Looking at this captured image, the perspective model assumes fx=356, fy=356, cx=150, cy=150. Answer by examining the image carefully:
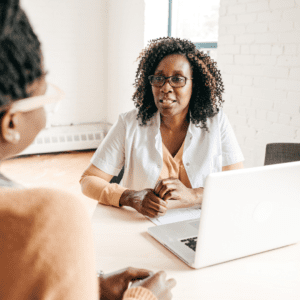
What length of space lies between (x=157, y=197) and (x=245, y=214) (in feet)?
1.44

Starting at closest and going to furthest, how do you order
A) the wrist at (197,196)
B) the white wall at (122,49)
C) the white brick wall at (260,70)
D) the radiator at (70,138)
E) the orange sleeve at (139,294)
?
1. the orange sleeve at (139,294)
2. the wrist at (197,196)
3. the white brick wall at (260,70)
4. the white wall at (122,49)
5. the radiator at (70,138)

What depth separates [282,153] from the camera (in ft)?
6.34

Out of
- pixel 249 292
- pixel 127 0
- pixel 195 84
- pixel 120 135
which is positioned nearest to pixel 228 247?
pixel 249 292

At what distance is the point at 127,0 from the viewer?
4430mm

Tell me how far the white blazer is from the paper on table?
27 centimetres

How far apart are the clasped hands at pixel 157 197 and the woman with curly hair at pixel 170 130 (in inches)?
8.9

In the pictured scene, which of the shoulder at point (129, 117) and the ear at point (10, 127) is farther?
the shoulder at point (129, 117)

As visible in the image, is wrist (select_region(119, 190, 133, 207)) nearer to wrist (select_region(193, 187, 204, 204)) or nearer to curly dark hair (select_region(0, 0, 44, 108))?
wrist (select_region(193, 187, 204, 204))

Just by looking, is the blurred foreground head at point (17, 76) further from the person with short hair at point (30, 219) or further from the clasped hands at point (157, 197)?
the clasped hands at point (157, 197)

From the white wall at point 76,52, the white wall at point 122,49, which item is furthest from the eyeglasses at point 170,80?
the white wall at point 76,52

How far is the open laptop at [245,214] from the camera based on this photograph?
0.86 meters

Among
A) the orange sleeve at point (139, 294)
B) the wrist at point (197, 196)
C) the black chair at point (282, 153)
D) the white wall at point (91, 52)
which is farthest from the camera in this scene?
the white wall at point (91, 52)

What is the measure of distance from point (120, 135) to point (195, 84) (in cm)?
47

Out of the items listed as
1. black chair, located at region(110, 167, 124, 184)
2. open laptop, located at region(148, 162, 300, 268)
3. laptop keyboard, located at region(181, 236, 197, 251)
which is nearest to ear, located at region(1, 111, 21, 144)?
open laptop, located at region(148, 162, 300, 268)
